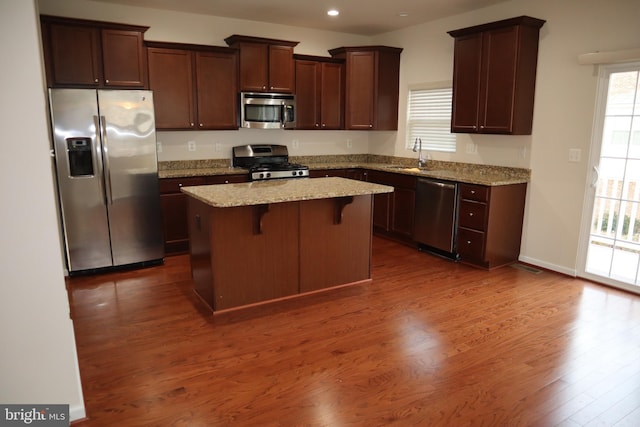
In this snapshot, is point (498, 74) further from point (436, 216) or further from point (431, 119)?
point (436, 216)

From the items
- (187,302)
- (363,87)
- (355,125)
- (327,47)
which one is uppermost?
(327,47)

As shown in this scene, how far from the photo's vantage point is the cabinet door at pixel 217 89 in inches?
198

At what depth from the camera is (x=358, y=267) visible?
404cm

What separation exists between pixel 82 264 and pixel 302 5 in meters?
3.56

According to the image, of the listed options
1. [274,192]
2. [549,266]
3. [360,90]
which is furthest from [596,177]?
[360,90]

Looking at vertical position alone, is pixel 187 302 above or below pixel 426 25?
below

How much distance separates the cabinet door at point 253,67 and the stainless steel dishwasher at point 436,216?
229 cm

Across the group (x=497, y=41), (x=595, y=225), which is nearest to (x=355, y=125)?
(x=497, y=41)

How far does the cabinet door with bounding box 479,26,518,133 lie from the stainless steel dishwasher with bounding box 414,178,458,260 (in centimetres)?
77

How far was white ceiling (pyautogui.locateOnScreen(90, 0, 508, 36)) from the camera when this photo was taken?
469 cm

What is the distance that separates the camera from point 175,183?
4.80 meters

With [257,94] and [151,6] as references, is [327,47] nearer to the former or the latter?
[257,94]

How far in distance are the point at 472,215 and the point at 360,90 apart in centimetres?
→ 250

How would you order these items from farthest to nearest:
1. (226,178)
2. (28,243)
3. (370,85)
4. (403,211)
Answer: (370,85) → (403,211) → (226,178) → (28,243)
